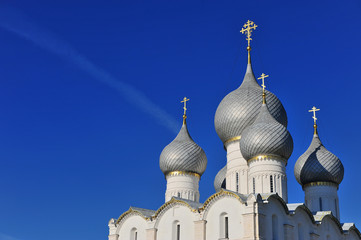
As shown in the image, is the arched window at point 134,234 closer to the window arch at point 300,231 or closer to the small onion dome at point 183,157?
the small onion dome at point 183,157

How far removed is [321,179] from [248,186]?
15.8 ft

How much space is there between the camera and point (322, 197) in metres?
28.8

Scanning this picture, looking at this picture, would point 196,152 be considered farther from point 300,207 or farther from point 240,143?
point 300,207

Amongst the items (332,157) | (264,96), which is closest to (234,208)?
(264,96)

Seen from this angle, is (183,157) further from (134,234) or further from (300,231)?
(300,231)

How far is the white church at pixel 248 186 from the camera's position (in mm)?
22719

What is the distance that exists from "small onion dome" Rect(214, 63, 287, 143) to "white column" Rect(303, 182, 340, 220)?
356cm

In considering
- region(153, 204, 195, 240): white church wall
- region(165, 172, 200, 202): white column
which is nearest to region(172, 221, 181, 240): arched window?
region(153, 204, 195, 240): white church wall

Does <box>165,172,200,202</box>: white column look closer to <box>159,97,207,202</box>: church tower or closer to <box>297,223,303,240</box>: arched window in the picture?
<box>159,97,207,202</box>: church tower

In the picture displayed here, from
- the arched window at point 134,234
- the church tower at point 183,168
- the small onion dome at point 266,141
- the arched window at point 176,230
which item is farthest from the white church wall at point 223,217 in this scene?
the church tower at point 183,168

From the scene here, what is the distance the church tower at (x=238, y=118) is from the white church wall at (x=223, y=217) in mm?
3838

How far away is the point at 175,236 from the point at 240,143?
5.11 metres

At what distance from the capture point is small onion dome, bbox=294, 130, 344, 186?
28.8m

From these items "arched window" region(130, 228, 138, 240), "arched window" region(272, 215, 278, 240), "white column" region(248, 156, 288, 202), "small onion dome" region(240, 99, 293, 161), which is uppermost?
"small onion dome" region(240, 99, 293, 161)
